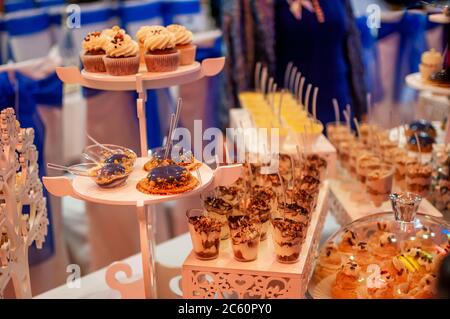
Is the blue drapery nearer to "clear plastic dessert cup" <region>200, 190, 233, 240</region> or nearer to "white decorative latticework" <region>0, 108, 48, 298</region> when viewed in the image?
"clear plastic dessert cup" <region>200, 190, 233, 240</region>

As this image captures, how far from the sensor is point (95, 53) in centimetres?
192

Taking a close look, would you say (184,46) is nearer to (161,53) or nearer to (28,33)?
(161,53)

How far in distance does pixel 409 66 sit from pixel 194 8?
1.69 meters

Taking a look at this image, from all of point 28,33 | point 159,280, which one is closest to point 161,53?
point 159,280

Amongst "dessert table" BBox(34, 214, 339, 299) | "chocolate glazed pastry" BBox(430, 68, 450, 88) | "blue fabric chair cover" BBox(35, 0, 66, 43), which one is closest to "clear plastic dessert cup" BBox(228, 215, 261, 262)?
"dessert table" BBox(34, 214, 339, 299)

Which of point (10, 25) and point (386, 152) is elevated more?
point (10, 25)

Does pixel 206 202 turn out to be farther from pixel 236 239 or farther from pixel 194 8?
pixel 194 8

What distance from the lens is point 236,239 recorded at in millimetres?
1762

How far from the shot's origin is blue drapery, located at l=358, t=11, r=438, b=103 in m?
4.61

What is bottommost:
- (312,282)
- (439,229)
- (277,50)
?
(312,282)

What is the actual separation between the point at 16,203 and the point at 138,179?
1.16 ft

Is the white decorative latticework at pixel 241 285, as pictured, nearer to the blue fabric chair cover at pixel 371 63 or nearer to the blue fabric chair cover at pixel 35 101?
the blue fabric chair cover at pixel 35 101

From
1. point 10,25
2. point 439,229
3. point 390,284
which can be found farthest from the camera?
point 10,25

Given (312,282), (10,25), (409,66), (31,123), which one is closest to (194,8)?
(10,25)
